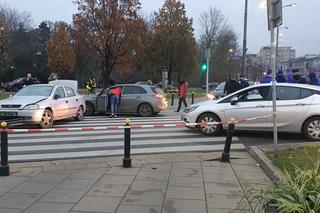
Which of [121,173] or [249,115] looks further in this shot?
[249,115]

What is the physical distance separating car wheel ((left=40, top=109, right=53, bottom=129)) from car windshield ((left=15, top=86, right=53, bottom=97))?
0.95 m

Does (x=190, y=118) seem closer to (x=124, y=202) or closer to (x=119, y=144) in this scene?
(x=119, y=144)

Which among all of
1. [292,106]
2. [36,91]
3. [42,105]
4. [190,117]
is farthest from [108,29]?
[292,106]

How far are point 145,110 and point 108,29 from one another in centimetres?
2567

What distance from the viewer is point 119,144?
11773 mm

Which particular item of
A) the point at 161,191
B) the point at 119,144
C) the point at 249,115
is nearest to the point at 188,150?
the point at 119,144

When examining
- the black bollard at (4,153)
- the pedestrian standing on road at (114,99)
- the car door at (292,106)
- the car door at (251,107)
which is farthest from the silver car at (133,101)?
the black bollard at (4,153)

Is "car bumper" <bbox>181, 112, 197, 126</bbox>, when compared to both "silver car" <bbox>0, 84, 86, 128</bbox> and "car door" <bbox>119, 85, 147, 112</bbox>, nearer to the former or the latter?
"silver car" <bbox>0, 84, 86, 128</bbox>

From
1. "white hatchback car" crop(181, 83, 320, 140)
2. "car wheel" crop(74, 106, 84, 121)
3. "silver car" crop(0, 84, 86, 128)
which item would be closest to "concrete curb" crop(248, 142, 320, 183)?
"white hatchback car" crop(181, 83, 320, 140)

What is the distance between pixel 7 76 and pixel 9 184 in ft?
258

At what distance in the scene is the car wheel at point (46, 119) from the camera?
600 inches

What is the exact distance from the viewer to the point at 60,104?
1655cm

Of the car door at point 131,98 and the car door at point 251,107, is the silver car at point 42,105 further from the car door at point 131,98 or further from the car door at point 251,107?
the car door at point 251,107

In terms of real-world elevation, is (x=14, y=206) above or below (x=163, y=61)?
below
